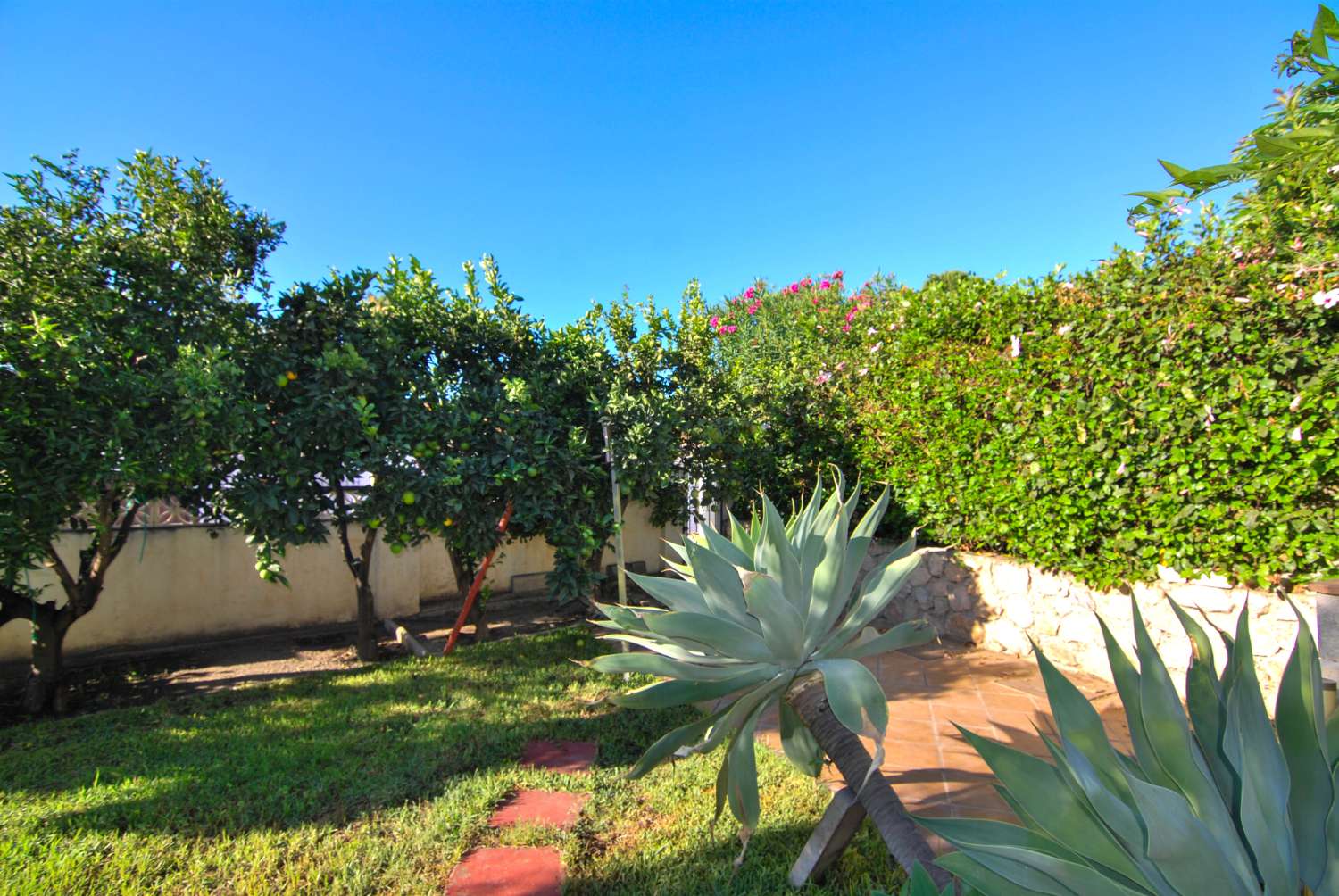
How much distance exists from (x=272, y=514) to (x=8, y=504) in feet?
4.50

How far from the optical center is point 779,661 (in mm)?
1437

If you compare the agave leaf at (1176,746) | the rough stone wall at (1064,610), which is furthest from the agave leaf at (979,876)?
the rough stone wall at (1064,610)

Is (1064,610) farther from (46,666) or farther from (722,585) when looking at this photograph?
(46,666)

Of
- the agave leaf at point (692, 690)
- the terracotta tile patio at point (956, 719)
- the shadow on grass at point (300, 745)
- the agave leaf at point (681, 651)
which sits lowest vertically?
the terracotta tile patio at point (956, 719)

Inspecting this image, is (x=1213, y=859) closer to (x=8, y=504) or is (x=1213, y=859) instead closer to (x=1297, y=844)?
(x=1297, y=844)

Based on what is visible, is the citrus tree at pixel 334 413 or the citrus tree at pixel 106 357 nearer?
the citrus tree at pixel 106 357

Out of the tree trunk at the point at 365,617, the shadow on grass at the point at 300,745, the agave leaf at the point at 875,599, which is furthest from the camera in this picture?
the tree trunk at the point at 365,617

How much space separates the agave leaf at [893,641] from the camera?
1312 millimetres

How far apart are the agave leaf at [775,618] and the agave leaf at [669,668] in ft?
0.17

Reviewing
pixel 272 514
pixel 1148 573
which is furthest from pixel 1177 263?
pixel 272 514

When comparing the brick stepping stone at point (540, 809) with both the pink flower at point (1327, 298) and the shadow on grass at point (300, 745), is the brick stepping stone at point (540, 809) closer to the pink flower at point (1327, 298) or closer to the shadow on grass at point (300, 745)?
the shadow on grass at point (300, 745)

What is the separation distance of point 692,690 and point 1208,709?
96 cm

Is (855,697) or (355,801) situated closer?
(855,697)

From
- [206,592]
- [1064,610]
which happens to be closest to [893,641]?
[1064,610]
